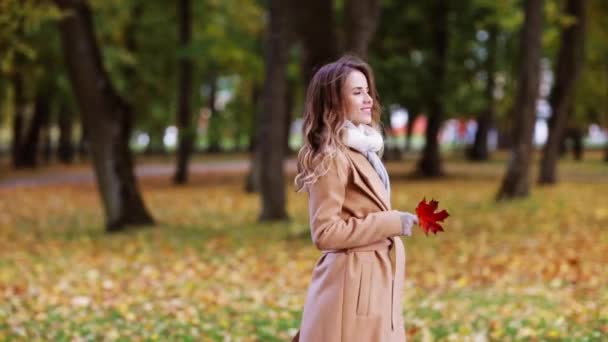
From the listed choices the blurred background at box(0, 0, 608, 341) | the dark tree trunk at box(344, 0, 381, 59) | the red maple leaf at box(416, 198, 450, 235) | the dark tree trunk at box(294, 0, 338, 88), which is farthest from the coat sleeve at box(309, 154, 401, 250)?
the dark tree trunk at box(294, 0, 338, 88)

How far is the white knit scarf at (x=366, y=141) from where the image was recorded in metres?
3.58

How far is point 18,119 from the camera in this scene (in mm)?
38906

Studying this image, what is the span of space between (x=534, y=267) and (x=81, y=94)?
25.5 ft

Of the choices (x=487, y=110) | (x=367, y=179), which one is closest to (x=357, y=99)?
(x=367, y=179)

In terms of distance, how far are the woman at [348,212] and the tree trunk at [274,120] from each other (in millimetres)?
11777

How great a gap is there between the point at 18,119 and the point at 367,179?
3776 centimetres

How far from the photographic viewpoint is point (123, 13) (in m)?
26.7

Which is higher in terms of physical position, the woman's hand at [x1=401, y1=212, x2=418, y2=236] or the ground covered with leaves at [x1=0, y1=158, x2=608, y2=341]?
the woman's hand at [x1=401, y1=212, x2=418, y2=236]

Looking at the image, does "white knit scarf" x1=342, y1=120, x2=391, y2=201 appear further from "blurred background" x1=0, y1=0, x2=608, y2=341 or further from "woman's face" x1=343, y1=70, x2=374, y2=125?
"blurred background" x1=0, y1=0, x2=608, y2=341

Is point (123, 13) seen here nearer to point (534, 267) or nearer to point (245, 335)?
point (534, 267)

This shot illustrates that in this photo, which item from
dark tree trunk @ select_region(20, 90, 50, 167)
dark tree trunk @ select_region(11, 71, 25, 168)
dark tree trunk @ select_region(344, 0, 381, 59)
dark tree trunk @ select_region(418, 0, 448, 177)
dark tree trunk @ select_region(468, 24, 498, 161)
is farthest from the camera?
dark tree trunk @ select_region(20, 90, 50, 167)

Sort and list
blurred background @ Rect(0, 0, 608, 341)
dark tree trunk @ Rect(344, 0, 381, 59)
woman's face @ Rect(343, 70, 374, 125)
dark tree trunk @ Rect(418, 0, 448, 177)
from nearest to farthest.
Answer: woman's face @ Rect(343, 70, 374, 125) → blurred background @ Rect(0, 0, 608, 341) → dark tree trunk @ Rect(344, 0, 381, 59) → dark tree trunk @ Rect(418, 0, 448, 177)

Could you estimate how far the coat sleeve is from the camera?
355 centimetres

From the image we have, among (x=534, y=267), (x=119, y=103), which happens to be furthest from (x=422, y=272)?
(x=119, y=103)
